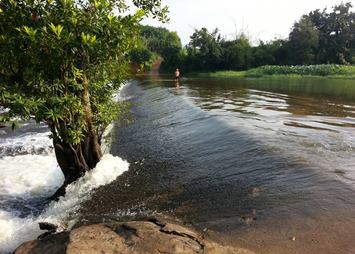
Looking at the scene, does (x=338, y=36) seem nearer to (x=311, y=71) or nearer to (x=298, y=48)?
(x=298, y=48)

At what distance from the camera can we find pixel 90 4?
5.79 metres

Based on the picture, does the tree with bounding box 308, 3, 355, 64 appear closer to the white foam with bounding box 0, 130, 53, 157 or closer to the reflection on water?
the reflection on water

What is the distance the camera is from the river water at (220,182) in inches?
210

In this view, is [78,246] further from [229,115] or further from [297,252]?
[229,115]

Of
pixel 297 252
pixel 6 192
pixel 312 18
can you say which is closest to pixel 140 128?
pixel 6 192

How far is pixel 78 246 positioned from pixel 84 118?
2.84 metres

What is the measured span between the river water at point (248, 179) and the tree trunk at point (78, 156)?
2.16 ft

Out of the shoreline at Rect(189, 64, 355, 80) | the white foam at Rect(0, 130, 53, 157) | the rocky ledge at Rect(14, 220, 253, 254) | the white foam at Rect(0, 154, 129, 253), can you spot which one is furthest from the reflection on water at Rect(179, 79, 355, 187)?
the shoreline at Rect(189, 64, 355, 80)

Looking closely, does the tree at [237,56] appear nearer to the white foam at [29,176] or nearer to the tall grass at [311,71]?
the tall grass at [311,71]

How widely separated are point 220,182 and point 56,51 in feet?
13.2

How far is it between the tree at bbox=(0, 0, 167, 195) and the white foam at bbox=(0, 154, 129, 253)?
134 centimetres

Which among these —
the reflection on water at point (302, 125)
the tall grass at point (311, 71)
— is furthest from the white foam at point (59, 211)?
the tall grass at point (311, 71)

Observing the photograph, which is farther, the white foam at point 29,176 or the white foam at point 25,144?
the white foam at point 25,144

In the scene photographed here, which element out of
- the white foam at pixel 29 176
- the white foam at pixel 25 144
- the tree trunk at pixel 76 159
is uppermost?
the tree trunk at pixel 76 159
